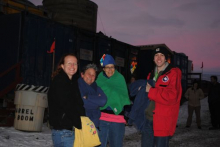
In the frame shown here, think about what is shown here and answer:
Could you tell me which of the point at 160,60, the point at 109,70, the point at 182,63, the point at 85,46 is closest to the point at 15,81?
the point at 85,46

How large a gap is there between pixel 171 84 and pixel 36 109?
5114mm

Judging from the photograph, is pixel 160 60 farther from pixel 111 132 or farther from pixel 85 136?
pixel 85 136

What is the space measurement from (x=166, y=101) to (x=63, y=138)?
1342mm

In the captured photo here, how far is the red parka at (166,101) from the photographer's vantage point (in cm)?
297

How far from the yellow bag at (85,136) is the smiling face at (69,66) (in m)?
0.52

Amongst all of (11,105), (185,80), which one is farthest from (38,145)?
(185,80)

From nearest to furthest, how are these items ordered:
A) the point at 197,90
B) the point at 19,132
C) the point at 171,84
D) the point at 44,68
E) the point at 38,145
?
the point at 171,84, the point at 38,145, the point at 19,132, the point at 44,68, the point at 197,90

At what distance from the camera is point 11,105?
307 inches

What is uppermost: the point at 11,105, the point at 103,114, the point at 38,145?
the point at 103,114

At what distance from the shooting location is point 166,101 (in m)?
2.96

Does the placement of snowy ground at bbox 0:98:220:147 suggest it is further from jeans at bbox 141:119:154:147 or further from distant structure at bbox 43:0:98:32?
distant structure at bbox 43:0:98:32

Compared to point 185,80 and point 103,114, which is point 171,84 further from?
point 185,80

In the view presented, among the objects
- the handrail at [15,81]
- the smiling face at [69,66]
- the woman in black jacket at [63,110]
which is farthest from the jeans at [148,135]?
the handrail at [15,81]

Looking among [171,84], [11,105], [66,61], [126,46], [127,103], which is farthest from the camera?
[126,46]
